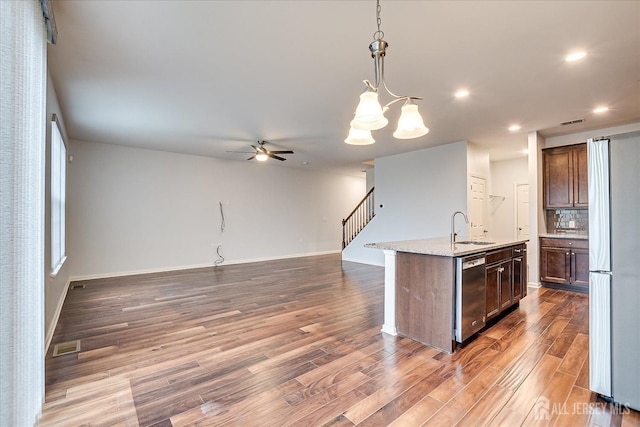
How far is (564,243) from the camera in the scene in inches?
203

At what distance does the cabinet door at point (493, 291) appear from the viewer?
3.31 metres

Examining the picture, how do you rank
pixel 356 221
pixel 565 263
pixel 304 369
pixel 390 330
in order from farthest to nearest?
pixel 356 221
pixel 565 263
pixel 390 330
pixel 304 369

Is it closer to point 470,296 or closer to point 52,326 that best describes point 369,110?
point 470,296

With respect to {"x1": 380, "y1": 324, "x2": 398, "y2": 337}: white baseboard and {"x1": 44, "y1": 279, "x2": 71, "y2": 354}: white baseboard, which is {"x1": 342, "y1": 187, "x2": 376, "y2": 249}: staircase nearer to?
{"x1": 380, "y1": 324, "x2": 398, "y2": 337}: white baseboard

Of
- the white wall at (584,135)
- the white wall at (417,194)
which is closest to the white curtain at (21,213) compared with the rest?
the white wall at (417,194)

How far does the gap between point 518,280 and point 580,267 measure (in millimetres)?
1903

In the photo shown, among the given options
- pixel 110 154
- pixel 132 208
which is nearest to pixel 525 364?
pixel 132 208

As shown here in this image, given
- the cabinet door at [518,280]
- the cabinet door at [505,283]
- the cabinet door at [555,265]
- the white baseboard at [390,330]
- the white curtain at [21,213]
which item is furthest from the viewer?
the cabinet door at [555,265]

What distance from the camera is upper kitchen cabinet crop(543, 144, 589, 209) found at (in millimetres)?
5246

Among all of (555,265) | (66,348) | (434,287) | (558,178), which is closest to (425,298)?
(434,287)

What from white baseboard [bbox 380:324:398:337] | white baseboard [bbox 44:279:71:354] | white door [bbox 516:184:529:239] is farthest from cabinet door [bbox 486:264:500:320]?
white door [bbox 516:184:529:239]

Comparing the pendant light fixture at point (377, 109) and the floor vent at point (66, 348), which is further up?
the pendant light fixture at point (377, 109)

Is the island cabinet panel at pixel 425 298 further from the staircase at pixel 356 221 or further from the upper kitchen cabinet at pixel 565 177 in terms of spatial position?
the staircase at pixel 356 221

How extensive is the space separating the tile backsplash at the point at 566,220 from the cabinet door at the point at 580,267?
0.82 meters
